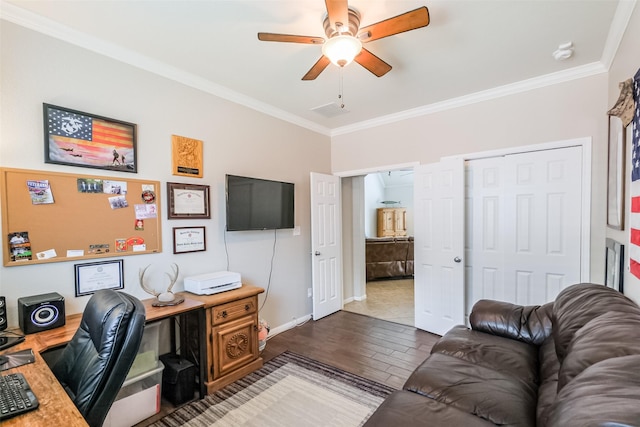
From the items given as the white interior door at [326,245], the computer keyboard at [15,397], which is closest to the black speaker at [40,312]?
the computer keyboard at [15,397]

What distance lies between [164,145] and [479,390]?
286cm

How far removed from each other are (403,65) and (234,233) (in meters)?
2.30

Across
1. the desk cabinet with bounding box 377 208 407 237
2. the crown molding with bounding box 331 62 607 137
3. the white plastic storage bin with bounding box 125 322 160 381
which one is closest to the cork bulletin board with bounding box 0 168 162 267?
the white plastic storage bin with bounding box 125 322 160 381

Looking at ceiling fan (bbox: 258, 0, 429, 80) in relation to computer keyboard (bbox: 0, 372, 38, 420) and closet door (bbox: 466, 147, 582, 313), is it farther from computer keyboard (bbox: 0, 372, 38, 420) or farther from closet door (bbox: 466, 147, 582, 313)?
closet door (bbox: 466, 147, 582, 313)

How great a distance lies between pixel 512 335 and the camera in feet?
6.98

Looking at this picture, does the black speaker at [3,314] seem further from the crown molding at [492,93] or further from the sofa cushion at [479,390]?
the crown molding at [492,93]

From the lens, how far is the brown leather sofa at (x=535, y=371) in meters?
0.79

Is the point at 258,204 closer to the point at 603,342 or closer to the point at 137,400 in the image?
the point at 137,400

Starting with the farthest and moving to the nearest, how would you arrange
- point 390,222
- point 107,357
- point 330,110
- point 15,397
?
1. point 390,222
2. point 330,110
3. point 107,357
4. point 15,397

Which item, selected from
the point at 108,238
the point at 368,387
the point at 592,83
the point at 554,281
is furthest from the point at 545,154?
the point at 108,238

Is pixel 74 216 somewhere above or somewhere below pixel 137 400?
above

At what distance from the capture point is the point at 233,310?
253 cm

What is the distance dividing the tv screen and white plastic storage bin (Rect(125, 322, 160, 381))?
1.05 meters

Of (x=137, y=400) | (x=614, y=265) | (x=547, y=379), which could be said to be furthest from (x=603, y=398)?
(x=137, y=400)
